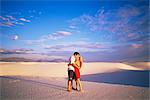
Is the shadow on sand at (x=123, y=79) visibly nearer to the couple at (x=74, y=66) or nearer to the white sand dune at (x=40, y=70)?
the couple at (x=74, y=66)

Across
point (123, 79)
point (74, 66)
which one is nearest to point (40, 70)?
point (123, 79)

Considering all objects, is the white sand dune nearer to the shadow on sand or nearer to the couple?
the shadow on sand

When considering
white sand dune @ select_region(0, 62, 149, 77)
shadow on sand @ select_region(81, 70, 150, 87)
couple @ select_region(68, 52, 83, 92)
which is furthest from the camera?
white sand dune @ select_region(0, 62, 149, 77)

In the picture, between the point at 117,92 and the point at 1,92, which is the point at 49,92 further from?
the point at 117,92

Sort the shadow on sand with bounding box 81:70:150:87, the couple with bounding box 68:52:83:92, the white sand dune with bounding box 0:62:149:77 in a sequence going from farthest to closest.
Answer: the white sand dune with bounding box 0:62:149:77 → the shadow on sand with bounding box 81:70:150:87 → the couple with bounding box 68:52:83:92

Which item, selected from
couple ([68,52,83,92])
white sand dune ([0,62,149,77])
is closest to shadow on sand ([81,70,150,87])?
couple ([68,52,83,92])

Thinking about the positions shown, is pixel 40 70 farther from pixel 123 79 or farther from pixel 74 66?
pixel 74 66

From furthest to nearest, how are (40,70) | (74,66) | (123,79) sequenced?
(40,70)
(123,79)
(74,66)

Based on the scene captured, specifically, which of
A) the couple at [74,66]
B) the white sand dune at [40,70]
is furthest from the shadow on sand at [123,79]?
the white sand dune at [40,70]

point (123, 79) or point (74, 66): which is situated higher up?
point (74, 66)

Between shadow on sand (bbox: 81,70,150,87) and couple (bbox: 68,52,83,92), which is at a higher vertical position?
couple (bbox: 68,52,83,92)

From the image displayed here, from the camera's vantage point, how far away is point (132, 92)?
23.4 feet

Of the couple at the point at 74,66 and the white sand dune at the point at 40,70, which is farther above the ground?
the couple at the point at 74,66

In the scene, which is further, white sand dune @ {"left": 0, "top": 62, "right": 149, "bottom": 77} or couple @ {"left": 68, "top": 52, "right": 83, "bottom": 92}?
white sand dune @ {"left": 0, "top": 62, "right": 149, "bottom": 77}
